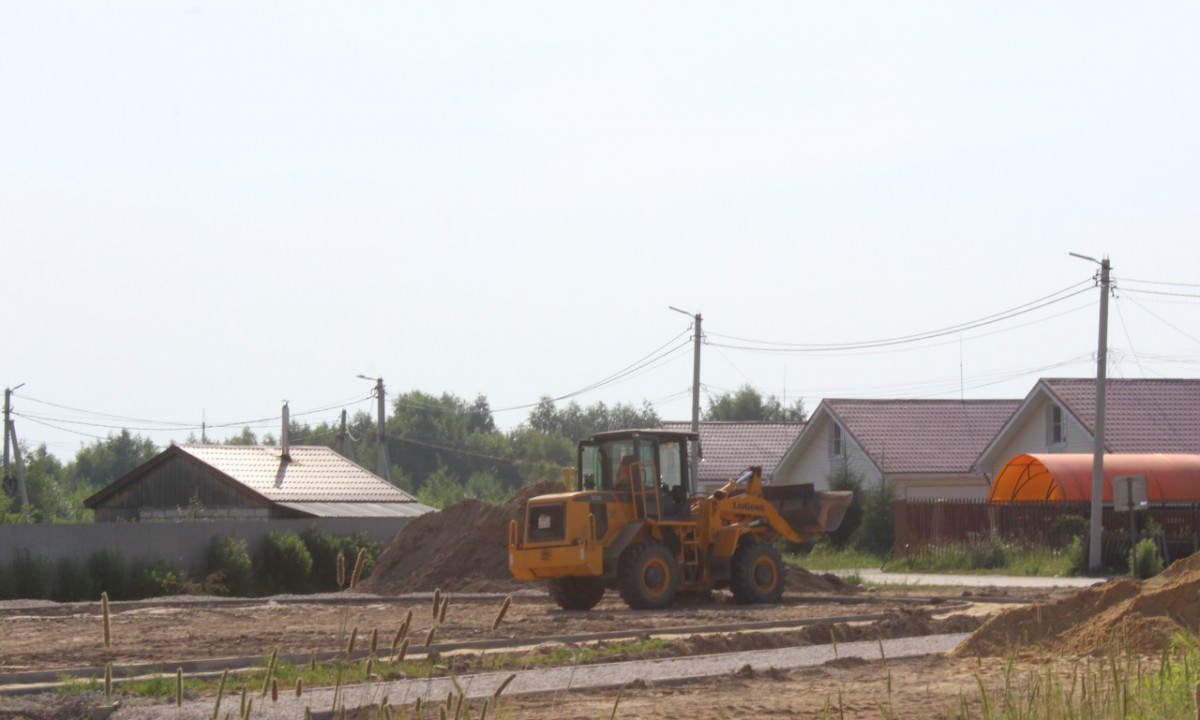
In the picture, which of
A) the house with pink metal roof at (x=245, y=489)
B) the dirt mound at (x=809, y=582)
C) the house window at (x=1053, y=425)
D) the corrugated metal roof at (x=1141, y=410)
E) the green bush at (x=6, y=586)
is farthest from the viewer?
the house window at (x=1053, y=425)

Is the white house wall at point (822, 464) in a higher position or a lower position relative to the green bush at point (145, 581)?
higher

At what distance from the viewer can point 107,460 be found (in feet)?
474

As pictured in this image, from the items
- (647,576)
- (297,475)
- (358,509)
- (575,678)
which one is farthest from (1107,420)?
(575,678)

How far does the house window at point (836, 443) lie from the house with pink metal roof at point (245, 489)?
15818mm

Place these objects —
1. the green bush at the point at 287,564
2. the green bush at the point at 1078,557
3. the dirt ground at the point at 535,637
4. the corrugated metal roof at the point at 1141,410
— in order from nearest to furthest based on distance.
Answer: the dirt ground at the point at 535,637
the green bush at the point at 1078,557
the green bush at the point at 287,564
the corrugated metal roof at the point at 1141,410

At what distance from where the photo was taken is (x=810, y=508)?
24.5 metres

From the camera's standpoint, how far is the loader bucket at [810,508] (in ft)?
80.1

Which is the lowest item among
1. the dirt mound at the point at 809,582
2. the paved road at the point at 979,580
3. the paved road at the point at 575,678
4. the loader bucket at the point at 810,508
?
the paved road at the point at 979,580

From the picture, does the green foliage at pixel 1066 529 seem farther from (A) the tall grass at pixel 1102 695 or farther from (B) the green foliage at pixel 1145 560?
(A) the tall grass at pixel 1102 695

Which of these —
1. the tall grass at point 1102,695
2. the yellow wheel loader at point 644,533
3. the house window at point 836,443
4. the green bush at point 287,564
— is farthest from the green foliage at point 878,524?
the tall grass at point 1102,695

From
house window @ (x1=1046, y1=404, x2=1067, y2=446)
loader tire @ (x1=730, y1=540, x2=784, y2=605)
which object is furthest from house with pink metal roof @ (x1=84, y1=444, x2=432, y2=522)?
loader tire @ (x1=730, y1=540, x2=784, y2=605)

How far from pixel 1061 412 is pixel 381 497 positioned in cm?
2221

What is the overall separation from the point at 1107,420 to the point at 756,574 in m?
24.9

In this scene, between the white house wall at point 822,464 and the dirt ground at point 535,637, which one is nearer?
the dirt ground at point 535,637
